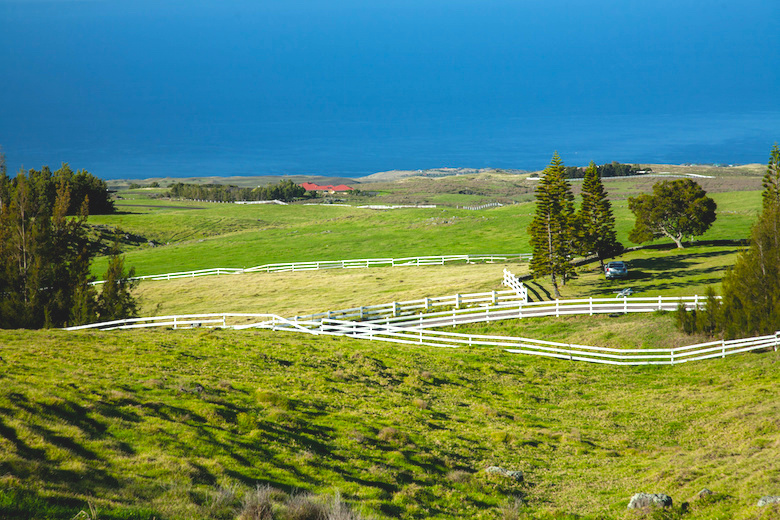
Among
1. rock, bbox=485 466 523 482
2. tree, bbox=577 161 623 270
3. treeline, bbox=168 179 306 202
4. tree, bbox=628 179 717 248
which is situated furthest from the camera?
treeline, bbox=168 179 306 202

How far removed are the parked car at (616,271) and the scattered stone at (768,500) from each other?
39306mm

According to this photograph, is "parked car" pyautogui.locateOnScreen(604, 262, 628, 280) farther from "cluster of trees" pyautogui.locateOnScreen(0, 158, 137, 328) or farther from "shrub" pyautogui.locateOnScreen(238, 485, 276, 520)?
"shrub" pyautogui.locateOnScreen(238, 485, 276, 520)

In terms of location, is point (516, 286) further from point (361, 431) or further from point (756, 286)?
point (361, 431)

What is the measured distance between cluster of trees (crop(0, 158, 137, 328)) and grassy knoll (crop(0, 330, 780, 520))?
6.44m

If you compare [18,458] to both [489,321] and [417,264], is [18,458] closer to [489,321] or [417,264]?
[489,321]

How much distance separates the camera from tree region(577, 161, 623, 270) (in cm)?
5413

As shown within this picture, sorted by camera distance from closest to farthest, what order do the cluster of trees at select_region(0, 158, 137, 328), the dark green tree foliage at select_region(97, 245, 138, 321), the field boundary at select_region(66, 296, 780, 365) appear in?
1. the field boundary at select_region(66, 296, 780, 365)
2. the cluster of trees at select_region(0, 158, 137, 328)
3. the dark green tree foliage at select_region(97, 245, 138, 321)

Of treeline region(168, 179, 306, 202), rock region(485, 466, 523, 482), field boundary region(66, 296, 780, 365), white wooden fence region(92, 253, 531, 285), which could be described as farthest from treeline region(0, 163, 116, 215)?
rock region(485, 466, 523, 482)

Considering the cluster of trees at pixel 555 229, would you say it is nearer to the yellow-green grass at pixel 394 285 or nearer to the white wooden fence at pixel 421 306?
the yellow-green grass at pixel 394 285

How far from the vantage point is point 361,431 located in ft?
57.5

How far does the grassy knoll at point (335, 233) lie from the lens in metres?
78.9

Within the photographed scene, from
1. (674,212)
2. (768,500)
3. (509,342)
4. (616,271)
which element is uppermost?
(674,212)

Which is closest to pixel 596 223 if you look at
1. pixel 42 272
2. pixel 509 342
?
pixel 509 342

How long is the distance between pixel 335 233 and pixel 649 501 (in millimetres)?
88373
